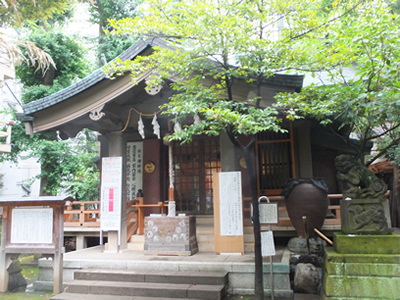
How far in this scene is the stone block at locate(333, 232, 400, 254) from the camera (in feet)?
18.6

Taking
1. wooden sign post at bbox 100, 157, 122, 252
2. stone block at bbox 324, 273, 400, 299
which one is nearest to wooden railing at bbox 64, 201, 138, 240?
wooden sign post at bbox 100, 157, 122, 252

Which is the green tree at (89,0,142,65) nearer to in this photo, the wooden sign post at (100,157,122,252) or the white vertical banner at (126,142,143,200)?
the white vertical banner at (126,142,143,200)

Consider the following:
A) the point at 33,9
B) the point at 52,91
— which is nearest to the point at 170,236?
the point at 33,9

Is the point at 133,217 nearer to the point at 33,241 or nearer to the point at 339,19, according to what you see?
the point at 33,241

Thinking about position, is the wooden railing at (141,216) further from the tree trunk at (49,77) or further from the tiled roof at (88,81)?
the tree trunk at (49,77)

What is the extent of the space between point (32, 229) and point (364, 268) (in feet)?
21.9

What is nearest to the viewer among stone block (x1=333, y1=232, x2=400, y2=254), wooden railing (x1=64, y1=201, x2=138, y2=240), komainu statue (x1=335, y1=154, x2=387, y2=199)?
stone block (x1=333, y1=232, x2=400, y2=254)

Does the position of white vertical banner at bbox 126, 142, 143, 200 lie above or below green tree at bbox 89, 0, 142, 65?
below

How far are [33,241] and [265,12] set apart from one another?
6.68 m

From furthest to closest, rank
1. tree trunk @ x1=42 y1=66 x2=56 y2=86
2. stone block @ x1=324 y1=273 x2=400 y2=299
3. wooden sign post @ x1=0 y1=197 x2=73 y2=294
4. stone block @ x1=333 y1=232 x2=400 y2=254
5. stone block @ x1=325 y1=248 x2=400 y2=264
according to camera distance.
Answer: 1. tree trunk @ x1=42 y1=66 x2=56 y2=86
2. wooden sign post @ x1=0 y1=197 x2=73 y2=294
3. stone block @ x1=333 y1=232 x2=400 y2=254
4. stone block @ x1=325 y1=248 x2=400 y2=264
5. stone block @ x1=324 y1=273 x2=400 y2=299

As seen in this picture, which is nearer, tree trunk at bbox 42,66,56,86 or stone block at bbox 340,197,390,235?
stone block at bbox 340,197,390,235

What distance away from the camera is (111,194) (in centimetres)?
888

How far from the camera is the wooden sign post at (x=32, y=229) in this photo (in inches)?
278

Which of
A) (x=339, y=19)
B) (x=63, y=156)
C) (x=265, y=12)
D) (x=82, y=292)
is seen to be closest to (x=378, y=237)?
(x=339, y=19)
